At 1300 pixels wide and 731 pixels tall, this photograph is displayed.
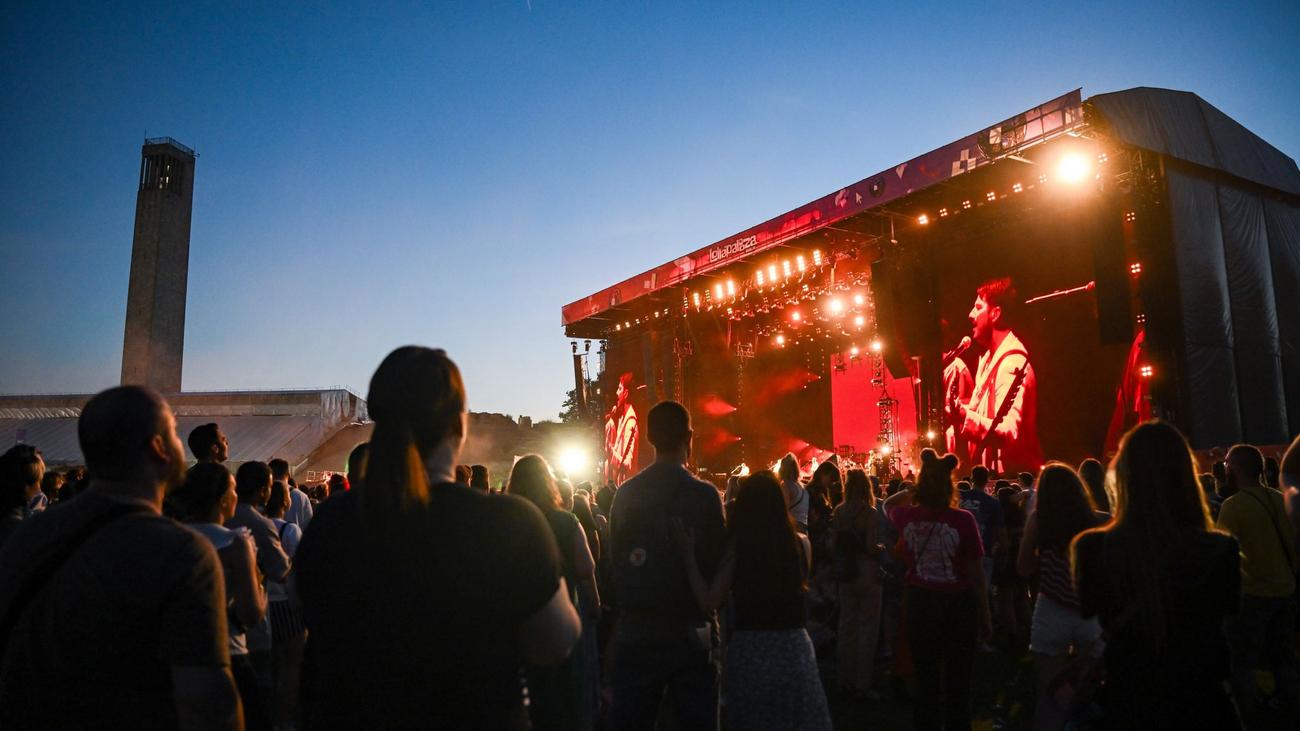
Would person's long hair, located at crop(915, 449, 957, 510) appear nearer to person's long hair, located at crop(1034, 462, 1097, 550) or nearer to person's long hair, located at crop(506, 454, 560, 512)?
person's long hair, located at crop(1034, 462, 1097, 550)

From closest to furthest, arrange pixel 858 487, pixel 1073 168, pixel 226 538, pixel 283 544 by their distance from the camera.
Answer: pixel 226 538, pixel 283 544, pixel 858 487, pixel 1073 168

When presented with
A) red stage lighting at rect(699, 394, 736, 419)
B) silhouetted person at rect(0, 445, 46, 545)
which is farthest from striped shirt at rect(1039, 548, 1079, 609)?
red stage lighting at rect(699, 394, 736, 419)

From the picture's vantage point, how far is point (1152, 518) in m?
2.23

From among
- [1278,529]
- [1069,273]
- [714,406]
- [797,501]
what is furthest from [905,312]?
[1278,529]

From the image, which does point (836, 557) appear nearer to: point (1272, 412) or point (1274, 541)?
point (1274, 541)

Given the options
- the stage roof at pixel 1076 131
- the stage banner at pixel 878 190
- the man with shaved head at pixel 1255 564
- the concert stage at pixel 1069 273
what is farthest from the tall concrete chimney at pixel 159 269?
the man with shaved head at pixel 1255 564

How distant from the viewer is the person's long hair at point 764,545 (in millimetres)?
3266

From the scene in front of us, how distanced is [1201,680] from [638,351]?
2284 cm

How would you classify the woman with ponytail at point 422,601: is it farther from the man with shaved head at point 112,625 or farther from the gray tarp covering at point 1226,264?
the gray tarp covering at point 1226,264

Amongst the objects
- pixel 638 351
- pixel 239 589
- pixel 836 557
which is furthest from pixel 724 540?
pixel 638 351

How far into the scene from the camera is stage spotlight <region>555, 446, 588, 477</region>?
24.7 meters

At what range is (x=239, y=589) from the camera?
9.61 feet

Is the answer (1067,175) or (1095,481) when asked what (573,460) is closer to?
(1067,175)

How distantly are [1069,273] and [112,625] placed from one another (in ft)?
49.7
